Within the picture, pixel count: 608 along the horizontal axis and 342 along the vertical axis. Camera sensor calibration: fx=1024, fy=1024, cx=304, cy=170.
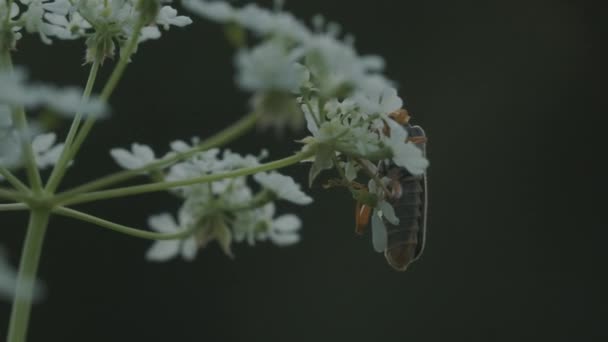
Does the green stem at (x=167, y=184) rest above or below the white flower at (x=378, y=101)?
below

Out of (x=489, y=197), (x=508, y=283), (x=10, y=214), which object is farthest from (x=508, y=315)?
(x=10, y=214)

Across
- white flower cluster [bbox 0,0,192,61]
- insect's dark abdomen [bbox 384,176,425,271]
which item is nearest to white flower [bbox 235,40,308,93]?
white flower cluster [bbox 0,0,192,61]

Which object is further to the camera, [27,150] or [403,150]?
[403,150]

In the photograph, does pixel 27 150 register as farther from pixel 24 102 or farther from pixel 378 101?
pixel 378 101

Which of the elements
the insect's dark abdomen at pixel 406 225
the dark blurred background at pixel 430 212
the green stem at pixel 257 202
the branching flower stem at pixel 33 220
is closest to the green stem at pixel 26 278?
the branching flower stem at pixel 33 220

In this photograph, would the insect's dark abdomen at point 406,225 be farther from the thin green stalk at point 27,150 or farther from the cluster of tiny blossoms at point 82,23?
the thin green stalk at point 27,150

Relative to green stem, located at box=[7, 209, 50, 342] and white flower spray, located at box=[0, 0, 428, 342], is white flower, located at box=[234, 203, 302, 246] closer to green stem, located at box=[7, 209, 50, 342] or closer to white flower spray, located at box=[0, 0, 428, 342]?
white flower spray, located at box=[0, 0, 428, 342]

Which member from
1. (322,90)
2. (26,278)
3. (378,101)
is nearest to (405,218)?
(378,101)

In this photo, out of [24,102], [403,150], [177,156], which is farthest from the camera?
[403,150]
